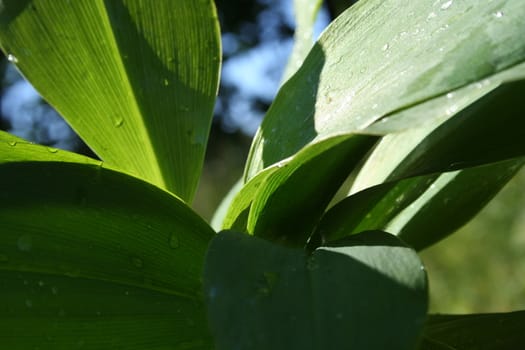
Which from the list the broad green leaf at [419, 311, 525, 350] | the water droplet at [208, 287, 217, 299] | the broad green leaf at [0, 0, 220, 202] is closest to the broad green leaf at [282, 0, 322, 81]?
the broad green leaf at [0, 0, 220, 202]

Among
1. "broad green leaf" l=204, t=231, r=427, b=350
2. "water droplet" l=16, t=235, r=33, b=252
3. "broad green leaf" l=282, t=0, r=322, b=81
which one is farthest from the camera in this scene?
"broad green leaf" l=282, t=0, r=322, b=81

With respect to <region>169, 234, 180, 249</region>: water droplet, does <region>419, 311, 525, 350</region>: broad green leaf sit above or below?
below

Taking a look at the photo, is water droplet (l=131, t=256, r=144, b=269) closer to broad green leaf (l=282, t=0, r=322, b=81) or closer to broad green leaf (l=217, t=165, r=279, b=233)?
broad green leaf (l=217, t=165, r=279, b=233)

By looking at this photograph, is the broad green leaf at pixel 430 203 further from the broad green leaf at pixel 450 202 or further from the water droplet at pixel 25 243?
the water droplet at pixel 25 243

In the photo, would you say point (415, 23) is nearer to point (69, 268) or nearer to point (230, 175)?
point (69, 268)

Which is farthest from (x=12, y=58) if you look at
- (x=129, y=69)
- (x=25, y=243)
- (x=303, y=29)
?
(x=303, y=29)

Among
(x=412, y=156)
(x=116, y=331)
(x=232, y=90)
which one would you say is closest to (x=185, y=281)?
(x=116, y=331)
